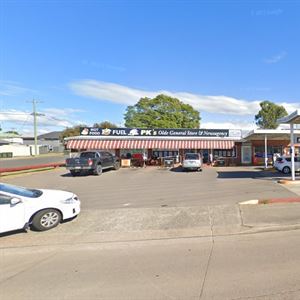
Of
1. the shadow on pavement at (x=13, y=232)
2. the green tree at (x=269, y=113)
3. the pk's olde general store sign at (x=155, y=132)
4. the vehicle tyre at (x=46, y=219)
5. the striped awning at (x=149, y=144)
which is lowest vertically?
the shadow on pavement at (x=13, y=232)

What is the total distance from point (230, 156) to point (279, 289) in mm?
29293

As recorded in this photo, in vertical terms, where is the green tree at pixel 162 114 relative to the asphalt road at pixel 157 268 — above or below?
above

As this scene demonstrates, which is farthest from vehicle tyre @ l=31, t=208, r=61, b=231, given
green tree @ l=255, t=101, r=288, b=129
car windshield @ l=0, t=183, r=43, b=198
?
green tree @ l=255, t=101, r=288, b=129

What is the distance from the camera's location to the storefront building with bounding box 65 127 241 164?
3203 cm

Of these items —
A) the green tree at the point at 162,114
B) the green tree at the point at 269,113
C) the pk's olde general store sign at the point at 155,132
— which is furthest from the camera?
the green tree at the point at 162,114

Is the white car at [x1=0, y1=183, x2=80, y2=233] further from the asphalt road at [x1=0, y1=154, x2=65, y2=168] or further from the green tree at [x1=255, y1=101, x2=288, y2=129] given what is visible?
the green tree at [x1=255, y1=101, x2=288, y2=129]

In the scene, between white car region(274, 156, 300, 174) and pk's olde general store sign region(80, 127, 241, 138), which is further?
pk's olde general store sign region(80, 127, 241, 138)

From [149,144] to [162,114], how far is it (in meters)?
34.2

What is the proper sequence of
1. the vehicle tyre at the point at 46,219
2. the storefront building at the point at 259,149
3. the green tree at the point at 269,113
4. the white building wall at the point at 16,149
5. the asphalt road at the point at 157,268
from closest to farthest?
the asphalt road at the point at 157,268 → the vehicle tyre at the point at 46,219 → the storefront building at the point at 259,149 → the green tree at the point at 269,113 → the white building wall at the point at 16,149

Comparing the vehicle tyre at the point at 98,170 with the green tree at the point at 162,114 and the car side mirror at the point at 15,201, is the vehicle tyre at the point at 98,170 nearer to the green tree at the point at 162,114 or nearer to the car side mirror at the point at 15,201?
the car side mirror at the point at 15,201

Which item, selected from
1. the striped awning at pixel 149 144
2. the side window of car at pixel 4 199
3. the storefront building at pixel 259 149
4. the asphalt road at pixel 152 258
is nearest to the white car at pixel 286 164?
the storefront building at pixel 259 149

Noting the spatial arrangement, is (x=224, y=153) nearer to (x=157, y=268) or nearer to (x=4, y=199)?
(x=4, y=199)

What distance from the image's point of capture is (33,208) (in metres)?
Result: 8.24

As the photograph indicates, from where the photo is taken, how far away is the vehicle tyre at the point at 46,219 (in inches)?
325
